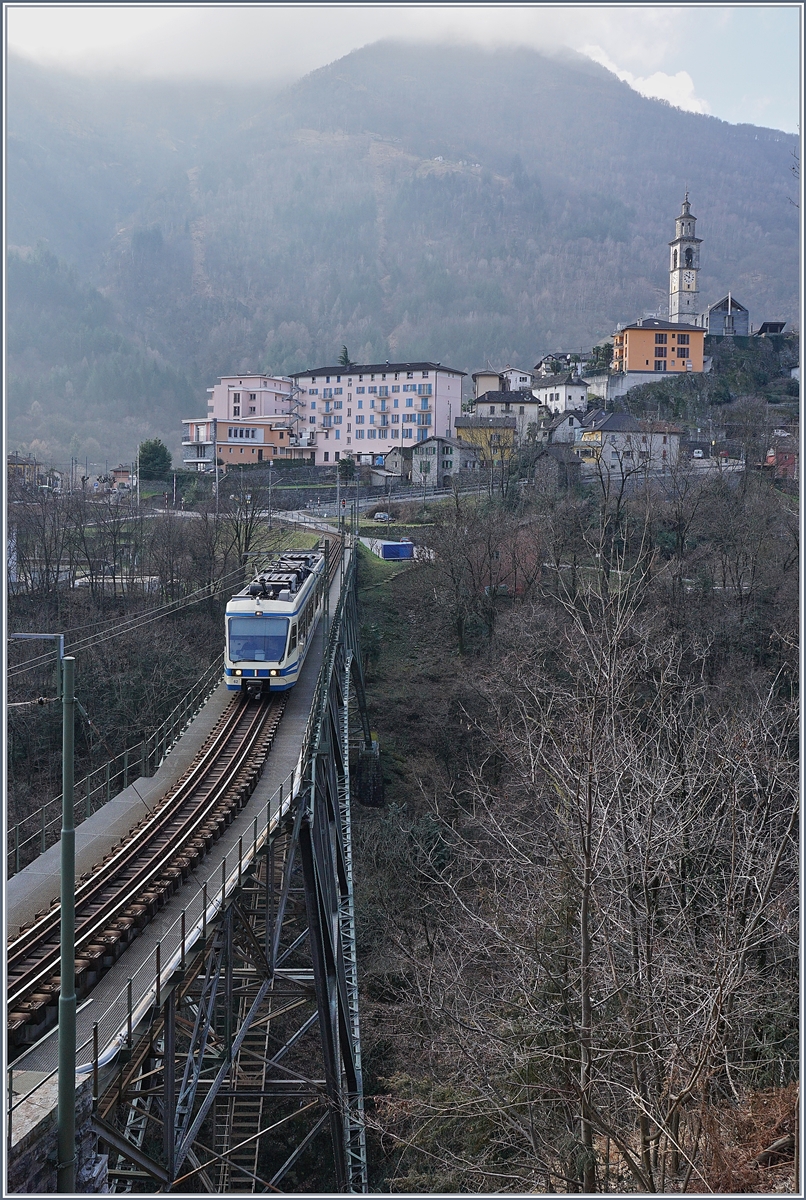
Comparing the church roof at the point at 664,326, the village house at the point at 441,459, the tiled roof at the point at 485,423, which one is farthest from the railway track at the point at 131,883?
the church roof at the point at 664,326

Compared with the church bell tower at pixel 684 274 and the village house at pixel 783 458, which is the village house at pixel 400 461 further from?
the church bell tower at pixel 684 274

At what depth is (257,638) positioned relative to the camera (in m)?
27.0

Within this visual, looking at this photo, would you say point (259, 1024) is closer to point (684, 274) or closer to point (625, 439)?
point (625, 439)

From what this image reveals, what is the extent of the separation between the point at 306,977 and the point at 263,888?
6.33 metres

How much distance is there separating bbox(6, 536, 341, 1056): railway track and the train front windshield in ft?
12.5

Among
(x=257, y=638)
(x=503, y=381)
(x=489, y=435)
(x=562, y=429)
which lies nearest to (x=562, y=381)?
(x=503, y=381)

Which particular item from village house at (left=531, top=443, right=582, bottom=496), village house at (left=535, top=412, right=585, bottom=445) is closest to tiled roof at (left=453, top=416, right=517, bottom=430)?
village house at (left=535, top=412, right=585, bottom=445)

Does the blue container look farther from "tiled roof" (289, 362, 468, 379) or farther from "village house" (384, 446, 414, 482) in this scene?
"tiled roof" (289, 362, 468, 379)

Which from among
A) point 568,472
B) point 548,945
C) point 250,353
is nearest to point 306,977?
point 548,945

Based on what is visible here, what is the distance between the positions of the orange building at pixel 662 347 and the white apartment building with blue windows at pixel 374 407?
54.3 feet

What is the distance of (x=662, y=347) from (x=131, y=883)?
88.6 m

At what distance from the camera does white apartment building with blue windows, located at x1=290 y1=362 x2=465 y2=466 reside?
9856 centimetres

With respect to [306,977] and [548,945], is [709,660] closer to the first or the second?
[306,977]

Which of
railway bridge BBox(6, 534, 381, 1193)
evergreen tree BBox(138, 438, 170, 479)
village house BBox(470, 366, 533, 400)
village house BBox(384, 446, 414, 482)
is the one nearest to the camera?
railway bridge BBox(6, 534, 381, 1193)
